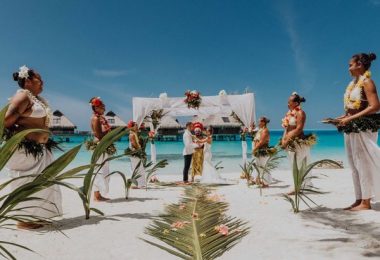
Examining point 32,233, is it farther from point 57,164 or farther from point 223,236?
point 223,236

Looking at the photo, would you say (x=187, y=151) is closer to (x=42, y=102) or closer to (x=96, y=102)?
(x=96, y=102)

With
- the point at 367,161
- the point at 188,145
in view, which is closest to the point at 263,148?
the point at 188,145

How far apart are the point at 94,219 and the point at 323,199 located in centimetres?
351

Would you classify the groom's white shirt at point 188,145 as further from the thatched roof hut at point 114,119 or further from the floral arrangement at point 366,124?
the thatched roof hut at point 114,119

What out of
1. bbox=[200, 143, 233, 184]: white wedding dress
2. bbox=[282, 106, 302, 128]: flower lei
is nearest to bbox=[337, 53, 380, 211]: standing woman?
bbox=[282, 106, 302, 128]: flower lei

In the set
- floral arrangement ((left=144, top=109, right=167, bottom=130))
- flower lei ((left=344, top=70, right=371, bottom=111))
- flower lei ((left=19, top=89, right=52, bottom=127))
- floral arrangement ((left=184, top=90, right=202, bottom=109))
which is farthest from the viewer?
floral arrangement ((left=144, top=109, right=167, bottom=130))

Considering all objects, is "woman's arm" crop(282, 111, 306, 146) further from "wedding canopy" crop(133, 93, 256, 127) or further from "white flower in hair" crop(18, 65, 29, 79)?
"wedding canopy" crop(133, 93, 256, 127)

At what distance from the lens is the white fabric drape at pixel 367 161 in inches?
159

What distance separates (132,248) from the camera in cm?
274

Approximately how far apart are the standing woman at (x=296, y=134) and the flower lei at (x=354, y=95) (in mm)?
1431

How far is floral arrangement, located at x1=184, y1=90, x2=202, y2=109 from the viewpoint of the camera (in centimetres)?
1127

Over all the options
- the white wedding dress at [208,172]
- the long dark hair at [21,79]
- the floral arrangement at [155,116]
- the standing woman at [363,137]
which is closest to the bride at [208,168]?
the white wedding dress at [208,172]

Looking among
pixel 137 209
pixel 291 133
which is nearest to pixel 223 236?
pixel 137 209

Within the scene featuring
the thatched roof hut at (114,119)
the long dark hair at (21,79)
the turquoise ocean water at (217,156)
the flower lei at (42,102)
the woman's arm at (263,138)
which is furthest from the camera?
the thatched roof hut at (114,119)
